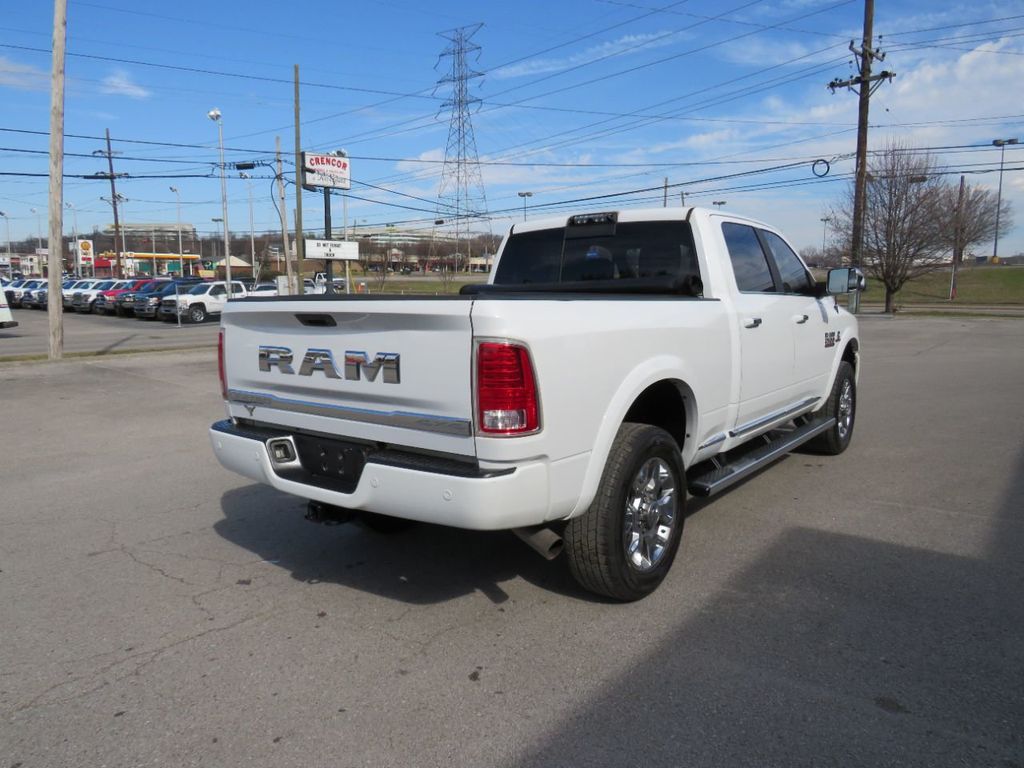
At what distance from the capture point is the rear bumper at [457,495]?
295 centimetres

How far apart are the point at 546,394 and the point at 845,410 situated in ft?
16.0

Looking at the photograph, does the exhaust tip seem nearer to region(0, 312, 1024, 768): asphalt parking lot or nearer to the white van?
region(0, 312, 1024, 768): asphalt parking lot

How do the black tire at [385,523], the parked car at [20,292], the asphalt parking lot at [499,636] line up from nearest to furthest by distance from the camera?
the asphalt parking lot at [499,636] → the black tire at [385,523] → the parked car at [20,292]

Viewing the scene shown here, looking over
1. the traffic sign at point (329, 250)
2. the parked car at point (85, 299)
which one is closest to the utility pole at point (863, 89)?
the traffic sign at point (329, 250)

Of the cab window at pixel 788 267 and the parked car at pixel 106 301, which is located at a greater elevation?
the cab window at pixel 788 267

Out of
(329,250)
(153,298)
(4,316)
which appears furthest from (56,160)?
(153,298)

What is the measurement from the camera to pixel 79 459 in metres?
6.95

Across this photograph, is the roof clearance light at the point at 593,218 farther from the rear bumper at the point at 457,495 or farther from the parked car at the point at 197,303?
the parked car at the point at 197,303

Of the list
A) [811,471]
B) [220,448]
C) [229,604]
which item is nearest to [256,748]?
[229,604]

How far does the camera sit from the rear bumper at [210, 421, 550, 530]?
116 inches

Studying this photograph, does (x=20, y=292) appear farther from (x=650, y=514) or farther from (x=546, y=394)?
(x=546, y=394)

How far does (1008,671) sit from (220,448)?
377cm

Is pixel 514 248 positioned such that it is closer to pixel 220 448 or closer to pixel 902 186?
pixel 220 448

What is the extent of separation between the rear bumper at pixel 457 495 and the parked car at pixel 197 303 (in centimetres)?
2851
